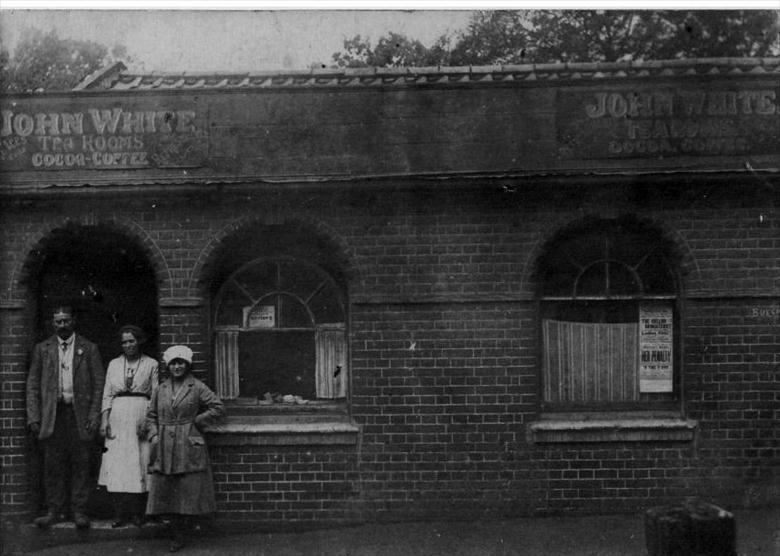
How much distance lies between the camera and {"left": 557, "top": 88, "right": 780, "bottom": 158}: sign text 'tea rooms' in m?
7.13

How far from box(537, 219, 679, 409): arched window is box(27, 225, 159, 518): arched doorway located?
411 centimetres

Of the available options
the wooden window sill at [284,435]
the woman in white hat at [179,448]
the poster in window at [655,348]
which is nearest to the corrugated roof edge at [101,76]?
the woman in white hat at [179,448]

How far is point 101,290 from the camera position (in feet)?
25.2

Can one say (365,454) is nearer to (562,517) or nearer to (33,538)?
(562,517)

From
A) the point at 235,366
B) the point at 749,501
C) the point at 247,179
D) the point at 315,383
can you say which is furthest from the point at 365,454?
the point at 749,501

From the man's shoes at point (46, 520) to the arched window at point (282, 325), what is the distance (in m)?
1.93

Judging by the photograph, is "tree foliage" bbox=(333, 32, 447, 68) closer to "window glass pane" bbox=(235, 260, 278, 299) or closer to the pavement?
"window glass pane" bbox=(235, 260, 278, 299)

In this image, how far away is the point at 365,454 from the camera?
715 cm

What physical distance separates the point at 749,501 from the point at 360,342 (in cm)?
406

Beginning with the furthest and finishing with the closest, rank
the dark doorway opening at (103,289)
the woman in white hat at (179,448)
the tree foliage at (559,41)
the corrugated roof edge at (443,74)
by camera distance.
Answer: the tree foliage at (559,41) → the dark doorway opening at (103,289) → the corrugated roof edge at (443,74) → the woman in white hat at (179,448)

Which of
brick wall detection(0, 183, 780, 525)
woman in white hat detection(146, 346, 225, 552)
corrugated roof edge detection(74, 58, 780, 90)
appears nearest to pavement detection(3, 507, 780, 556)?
brick wall detection(0, 183, 780, 525)

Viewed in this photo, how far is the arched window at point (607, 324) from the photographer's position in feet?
24.1

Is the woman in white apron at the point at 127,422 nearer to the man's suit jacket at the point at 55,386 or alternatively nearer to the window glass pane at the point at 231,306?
the man's suit jacket at the point at 55,386

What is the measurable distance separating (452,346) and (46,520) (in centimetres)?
422
